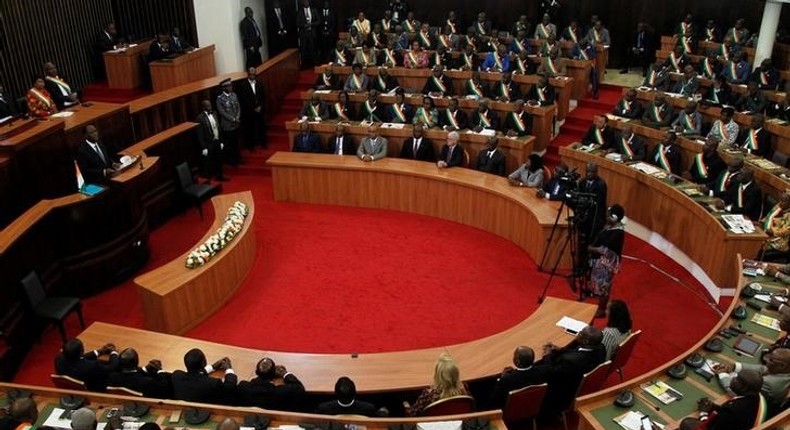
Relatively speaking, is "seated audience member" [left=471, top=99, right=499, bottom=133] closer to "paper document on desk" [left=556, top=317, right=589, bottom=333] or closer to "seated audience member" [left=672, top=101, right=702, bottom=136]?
"seated audience member" [left=672, top=101, right=702, bottom=136]

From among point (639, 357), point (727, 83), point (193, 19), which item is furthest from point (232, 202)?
point (727, 83)

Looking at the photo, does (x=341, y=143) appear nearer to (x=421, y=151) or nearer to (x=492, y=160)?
(x=421, y=151)

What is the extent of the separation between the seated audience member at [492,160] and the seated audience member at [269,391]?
6.35 meters

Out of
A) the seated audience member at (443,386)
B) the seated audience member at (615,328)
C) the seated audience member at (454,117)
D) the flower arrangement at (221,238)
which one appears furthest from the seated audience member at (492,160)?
the seated audience member at (443,386)

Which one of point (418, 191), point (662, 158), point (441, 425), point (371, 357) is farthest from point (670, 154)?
point (441, 425)

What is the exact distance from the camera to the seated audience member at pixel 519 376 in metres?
5.85

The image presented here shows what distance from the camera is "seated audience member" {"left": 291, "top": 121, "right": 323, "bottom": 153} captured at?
1239cm

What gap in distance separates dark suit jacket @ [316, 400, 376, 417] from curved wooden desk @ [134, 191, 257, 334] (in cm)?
299

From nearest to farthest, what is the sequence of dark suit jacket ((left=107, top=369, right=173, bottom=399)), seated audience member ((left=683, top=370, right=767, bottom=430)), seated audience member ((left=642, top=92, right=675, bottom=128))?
seated audience member ((left=683, top=370, right=767, bottom=430)) < dark suit jacket ((left=107, top=369, right=173, bottom=399)) < seated audience member ((left=642, top=92, right=675, bottom=128))

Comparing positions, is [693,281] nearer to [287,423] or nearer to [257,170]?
[287,423]

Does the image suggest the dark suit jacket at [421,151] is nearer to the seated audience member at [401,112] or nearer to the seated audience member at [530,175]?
the seated audience member at [401,112]

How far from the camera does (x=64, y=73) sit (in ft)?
47.7

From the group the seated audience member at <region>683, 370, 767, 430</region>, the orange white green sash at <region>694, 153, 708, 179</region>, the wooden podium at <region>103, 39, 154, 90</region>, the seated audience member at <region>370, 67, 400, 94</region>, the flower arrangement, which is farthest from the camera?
the wooden podium at <region>103, 39, 154, 90</region>

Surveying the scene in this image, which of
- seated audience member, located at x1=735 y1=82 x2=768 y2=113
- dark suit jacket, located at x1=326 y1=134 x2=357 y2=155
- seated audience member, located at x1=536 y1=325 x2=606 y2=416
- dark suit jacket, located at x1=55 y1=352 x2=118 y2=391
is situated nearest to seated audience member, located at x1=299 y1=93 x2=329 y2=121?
dark suit jacket, located at x1=326 y1=134 x2=357 y2=155
